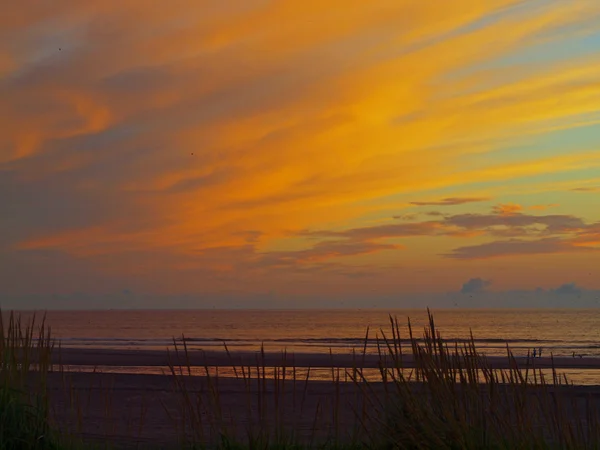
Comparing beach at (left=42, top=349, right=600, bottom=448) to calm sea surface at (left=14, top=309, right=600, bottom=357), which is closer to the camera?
beach at (left=42, top=349, right=600, bottom=448)

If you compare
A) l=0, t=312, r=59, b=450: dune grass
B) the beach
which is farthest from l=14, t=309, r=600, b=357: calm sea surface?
l=0, t=312, r=59, b=450: dune grass

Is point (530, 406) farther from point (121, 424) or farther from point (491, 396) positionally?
point (121, 424)

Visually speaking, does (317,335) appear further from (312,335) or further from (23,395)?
(23,395)

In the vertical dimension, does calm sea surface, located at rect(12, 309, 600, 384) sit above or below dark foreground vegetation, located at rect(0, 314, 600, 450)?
below

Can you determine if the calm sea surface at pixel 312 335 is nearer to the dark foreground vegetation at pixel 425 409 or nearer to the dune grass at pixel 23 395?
the dark foreground vegetation at pixel 425 409

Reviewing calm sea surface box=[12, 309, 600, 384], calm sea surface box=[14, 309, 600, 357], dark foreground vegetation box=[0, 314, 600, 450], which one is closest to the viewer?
dark foreground vegetation box=[0, 314, 600, 450]

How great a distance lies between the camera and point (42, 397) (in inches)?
306

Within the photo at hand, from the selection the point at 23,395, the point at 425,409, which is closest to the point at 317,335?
the point at 23,395

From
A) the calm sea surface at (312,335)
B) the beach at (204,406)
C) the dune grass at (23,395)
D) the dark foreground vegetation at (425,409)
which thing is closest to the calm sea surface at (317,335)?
the calm sea surface at (312,335)

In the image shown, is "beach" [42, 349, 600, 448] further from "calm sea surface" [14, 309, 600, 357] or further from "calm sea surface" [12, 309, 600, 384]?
"calm sea surface" [12, 309, 600, 384]

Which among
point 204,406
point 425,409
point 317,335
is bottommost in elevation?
point 317,335

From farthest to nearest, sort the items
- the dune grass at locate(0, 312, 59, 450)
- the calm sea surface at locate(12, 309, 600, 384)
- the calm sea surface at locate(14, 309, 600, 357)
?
the calm sea surface at locate(14, 309, 600, 357), the calm sea surface at locate(12, 309, 600, 384), the dune grass at locate(0, 312, 59, 450)

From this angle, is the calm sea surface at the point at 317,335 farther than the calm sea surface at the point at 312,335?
No

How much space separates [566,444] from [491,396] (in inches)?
26.5
